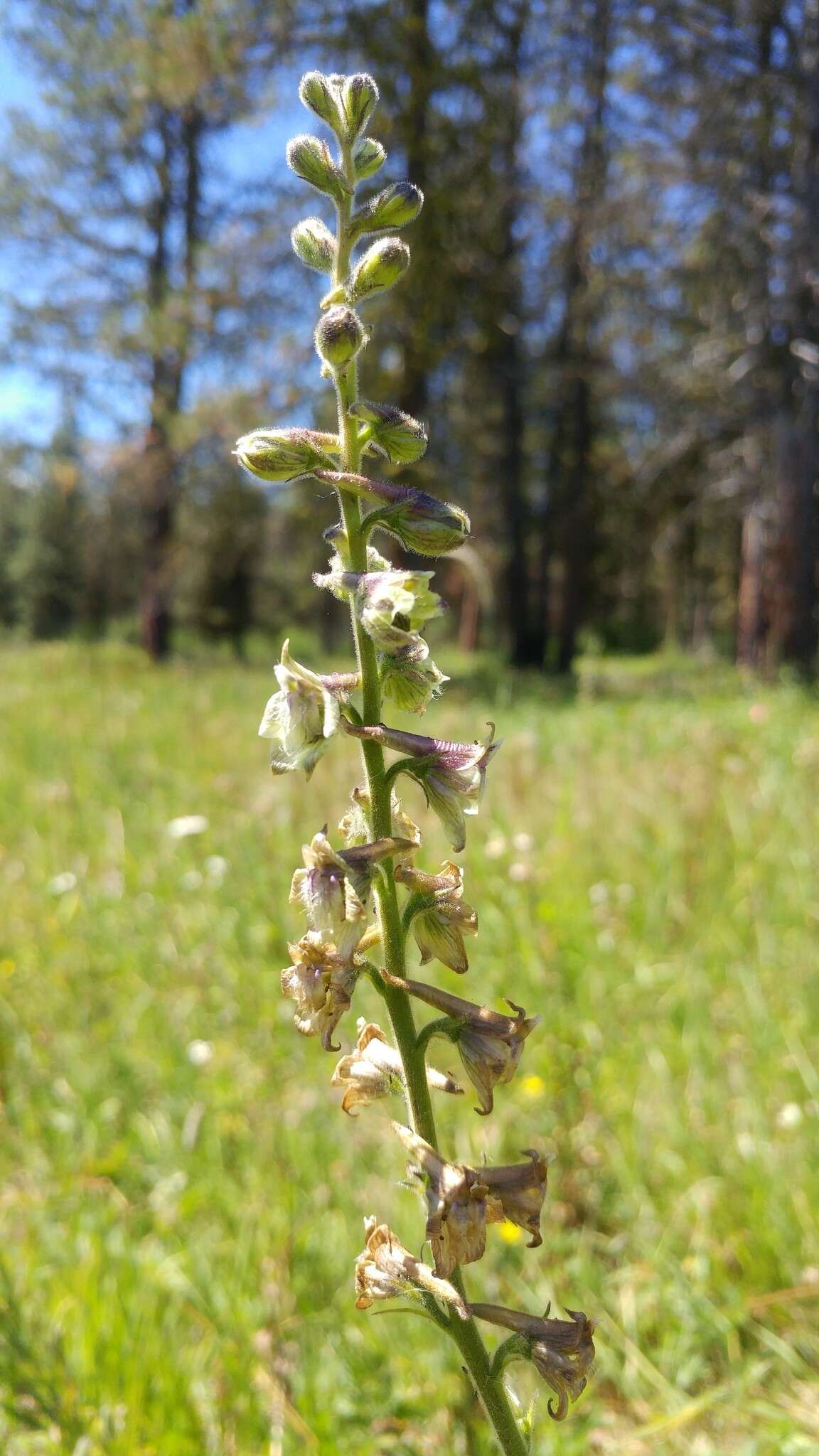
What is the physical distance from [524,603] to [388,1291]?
51.8ft

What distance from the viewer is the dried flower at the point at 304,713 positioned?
0.81 meters

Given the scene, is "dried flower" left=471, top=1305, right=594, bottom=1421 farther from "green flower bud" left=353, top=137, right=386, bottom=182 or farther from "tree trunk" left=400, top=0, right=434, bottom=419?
"tree trunk" left=400, top=0, right=434, bottom=419

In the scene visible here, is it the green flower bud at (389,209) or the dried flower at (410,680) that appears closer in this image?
the dried flower at (410,680)

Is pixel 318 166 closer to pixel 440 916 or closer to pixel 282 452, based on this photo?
pixel 282 452

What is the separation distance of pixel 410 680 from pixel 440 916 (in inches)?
8.8

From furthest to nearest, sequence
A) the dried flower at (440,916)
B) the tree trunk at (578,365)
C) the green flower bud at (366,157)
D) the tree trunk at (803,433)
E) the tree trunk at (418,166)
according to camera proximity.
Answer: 1. the tree trunk at (578,365)
2. the tree trunk at (418,166)
3. the tree trunk at (803,433)
4. the green flower bud at (366,157)
5. the dried flower at (440,916)

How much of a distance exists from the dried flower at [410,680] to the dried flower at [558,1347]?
0.53 meters

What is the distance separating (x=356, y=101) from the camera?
96cm

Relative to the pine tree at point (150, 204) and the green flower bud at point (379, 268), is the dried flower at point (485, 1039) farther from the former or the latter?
the pine tree at point (150, 204)

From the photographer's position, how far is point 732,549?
84.4 feet

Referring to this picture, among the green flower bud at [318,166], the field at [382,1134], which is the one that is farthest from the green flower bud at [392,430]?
→ the field at [382,1134]

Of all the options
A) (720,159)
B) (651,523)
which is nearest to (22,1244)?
(720,159)

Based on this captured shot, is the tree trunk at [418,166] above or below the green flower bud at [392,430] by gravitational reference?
above

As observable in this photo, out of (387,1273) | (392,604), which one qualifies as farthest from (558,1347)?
(392,604)
